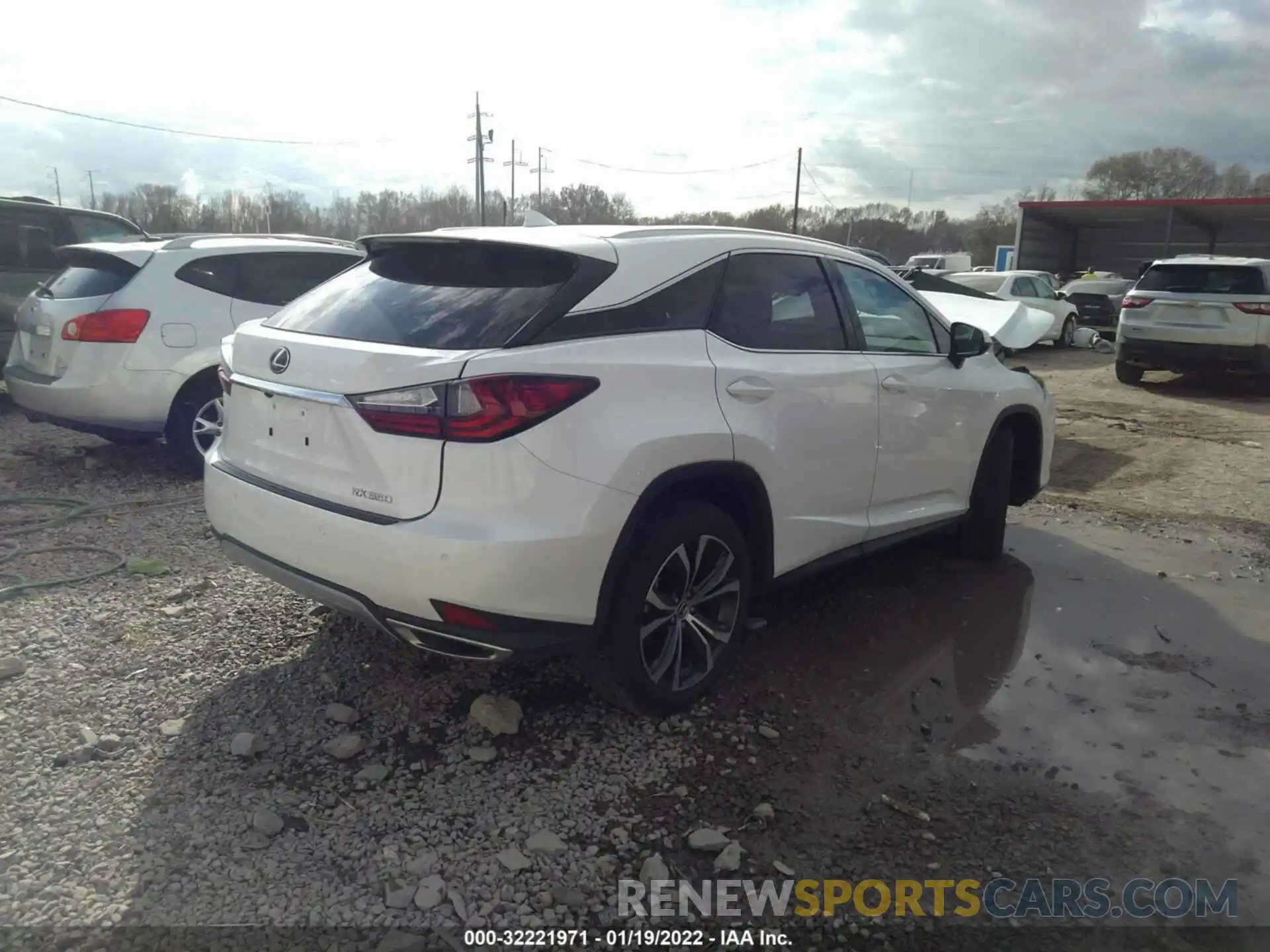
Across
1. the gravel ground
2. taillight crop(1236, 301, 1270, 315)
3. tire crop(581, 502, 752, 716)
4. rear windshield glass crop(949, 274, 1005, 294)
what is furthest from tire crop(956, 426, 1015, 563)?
rear windshield glass crop(949, 274, 1005, 294)

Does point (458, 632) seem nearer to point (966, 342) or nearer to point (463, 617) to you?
point (463, 617)

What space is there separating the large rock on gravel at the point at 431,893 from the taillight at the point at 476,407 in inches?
48.3

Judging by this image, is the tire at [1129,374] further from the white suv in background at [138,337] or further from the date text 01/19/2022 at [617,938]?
the date text 01/19/2022 at [617,938]

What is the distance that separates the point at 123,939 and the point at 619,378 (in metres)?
2.01

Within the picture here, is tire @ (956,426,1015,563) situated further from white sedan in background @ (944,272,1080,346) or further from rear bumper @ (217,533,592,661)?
white sedan in background @ (944,272,1080,346)

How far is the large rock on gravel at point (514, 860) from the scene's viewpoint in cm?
268

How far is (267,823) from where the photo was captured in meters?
2.78

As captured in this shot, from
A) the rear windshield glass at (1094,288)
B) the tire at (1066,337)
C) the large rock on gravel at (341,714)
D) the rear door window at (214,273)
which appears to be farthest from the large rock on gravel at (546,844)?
the rear windshield glass at (1094,288)

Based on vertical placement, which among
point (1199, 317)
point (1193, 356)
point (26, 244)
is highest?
point (26, 244)

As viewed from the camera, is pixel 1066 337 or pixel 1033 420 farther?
pixel 1066 337

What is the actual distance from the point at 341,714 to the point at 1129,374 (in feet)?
43.9

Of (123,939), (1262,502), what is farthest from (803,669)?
(1262,502)

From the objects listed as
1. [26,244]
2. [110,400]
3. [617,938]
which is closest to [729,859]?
[617,938]

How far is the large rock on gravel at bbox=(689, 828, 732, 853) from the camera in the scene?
9.20 feet
